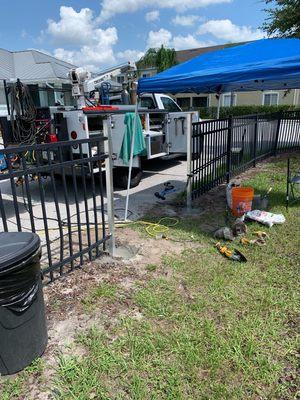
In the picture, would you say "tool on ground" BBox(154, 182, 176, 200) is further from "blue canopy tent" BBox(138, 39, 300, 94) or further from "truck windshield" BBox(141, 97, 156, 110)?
"truck windshield" BBox(141, 97, 156, 110)

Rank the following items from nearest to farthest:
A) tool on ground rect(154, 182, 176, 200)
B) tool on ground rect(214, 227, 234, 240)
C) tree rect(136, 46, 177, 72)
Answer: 1. tool on ground rect(214, 227, 234, 240)
2. tool on ground rect(154, 182, 176, 200)
3. tree rect(136, 46, 177, 72)

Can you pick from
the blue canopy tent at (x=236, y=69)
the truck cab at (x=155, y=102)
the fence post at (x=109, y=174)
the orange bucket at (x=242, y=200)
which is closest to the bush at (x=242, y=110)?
the truck cab at (x=155, y=102)

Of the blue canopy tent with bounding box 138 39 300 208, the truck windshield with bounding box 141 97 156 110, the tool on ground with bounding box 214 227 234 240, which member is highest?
the blue canopy tent with bounding box 138 39 300 208

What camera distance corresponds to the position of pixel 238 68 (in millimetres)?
4637

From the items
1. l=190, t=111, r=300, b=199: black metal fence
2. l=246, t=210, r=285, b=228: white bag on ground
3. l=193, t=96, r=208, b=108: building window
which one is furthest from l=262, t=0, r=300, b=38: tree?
l=193, t=96, r=208, b=108: building window

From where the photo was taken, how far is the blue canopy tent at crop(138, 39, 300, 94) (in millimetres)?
4309

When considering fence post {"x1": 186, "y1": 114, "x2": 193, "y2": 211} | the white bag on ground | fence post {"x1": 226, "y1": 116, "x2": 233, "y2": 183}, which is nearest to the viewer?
the white bag on ground

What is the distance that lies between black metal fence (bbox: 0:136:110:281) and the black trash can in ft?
1.96

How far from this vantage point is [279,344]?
2479 mm

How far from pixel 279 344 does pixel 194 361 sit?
699mm

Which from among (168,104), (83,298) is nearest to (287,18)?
(168,104)

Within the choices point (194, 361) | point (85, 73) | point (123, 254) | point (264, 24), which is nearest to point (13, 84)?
point (85, 73)

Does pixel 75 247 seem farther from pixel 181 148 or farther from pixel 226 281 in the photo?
pixel 181 148

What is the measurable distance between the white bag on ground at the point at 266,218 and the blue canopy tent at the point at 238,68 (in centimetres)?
193
